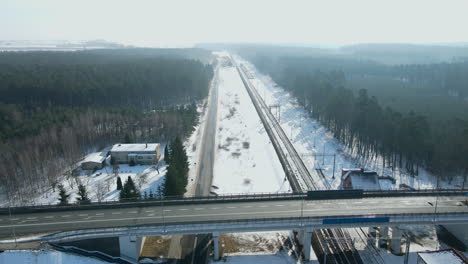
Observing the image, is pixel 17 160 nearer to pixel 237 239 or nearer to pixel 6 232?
pixel 6 232

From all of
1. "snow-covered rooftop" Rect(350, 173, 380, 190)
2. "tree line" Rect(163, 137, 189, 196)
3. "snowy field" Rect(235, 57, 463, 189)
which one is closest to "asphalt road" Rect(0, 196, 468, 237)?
"tree line" Rect(163, 137, 189, 196)

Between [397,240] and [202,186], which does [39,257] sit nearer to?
[202,186]

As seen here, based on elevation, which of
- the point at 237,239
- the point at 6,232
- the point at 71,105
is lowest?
the point at 237,239

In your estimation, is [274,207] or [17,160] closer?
[274,207]

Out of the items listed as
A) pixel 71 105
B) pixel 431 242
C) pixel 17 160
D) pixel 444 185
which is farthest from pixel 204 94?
pixel 431 242

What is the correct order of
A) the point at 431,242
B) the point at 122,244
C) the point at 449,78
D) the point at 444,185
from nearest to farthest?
the point at 122,244
the point at 431,242
the point at 444,185
the point at 449,78

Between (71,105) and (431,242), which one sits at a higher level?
(71,105)
